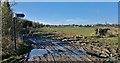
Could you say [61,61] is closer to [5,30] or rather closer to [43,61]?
[43,61]

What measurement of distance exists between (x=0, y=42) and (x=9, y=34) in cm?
599

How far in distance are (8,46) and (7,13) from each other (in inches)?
193

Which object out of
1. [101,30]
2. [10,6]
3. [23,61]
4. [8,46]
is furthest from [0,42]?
[101,30]

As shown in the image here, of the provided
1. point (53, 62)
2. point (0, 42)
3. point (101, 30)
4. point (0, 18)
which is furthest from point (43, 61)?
point (101, 30)

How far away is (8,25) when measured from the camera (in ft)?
102

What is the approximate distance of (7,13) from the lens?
3045 centimetres

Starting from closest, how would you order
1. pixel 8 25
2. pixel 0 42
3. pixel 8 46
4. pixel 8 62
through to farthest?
pixel 8 62
pixel 0 42
pixel 8 46
pixel 8 25

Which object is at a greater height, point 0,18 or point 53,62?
point 0,18

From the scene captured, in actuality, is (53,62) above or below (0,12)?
below

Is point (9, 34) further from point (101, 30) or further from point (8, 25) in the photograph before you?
point (101, 30)

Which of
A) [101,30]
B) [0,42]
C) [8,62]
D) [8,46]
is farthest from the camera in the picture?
[101,30]

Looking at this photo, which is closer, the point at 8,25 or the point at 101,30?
the point at 8,25

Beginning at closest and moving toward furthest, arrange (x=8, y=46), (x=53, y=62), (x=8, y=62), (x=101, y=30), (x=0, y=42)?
(x=8, y=62), (x=53, y=62), (x=0, y=42), (x=8, y=46), (x=101, y=30)

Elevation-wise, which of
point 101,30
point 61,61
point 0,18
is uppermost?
point 0,18
